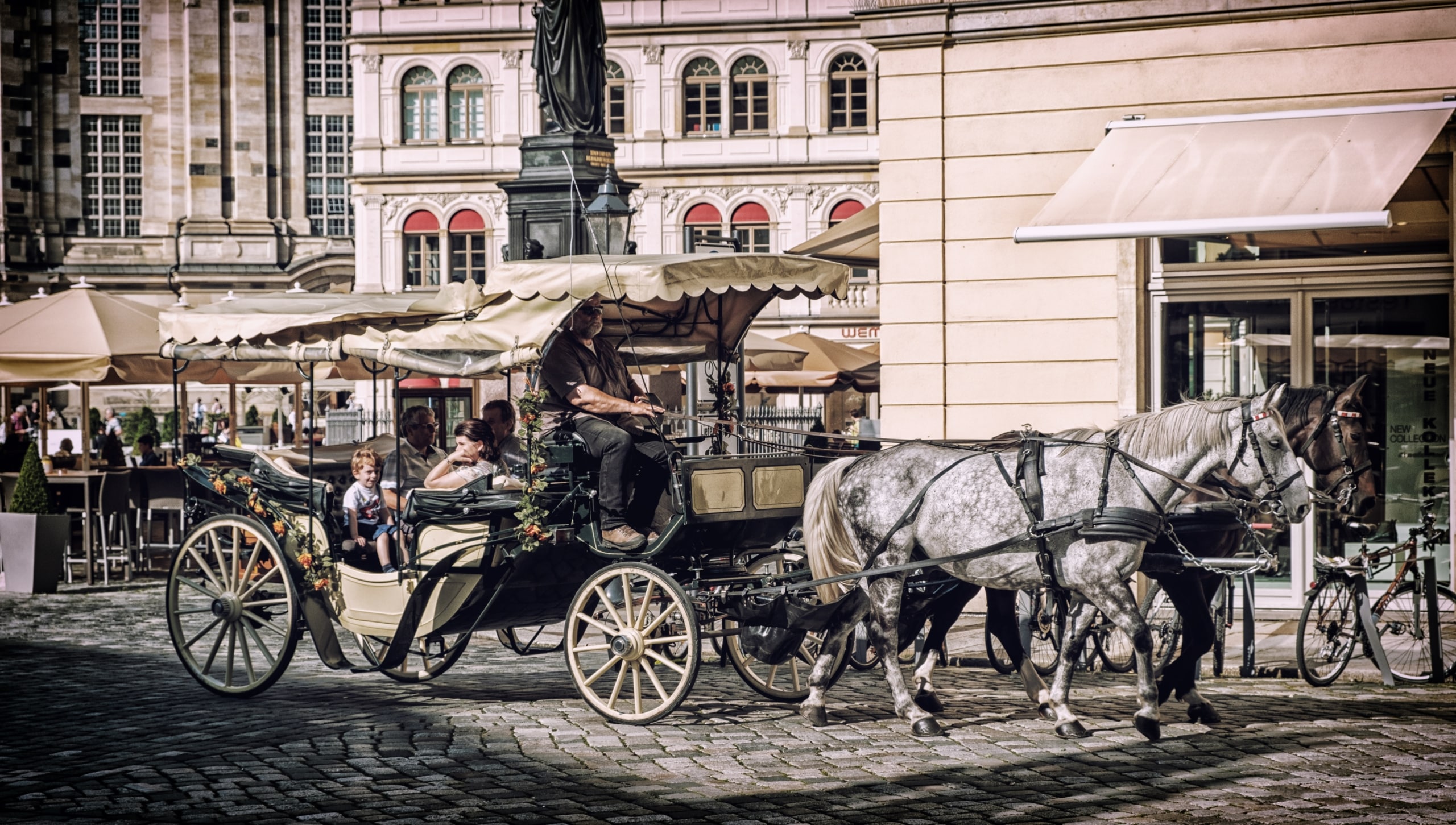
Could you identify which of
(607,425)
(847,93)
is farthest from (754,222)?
(607,425)

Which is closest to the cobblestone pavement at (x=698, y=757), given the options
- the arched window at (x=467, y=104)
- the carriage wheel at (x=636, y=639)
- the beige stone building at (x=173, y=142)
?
the carriage wheel at (x=636, y=639)

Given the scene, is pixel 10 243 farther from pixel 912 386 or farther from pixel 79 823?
pixel 79 823

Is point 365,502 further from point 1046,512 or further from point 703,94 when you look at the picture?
point 703,94

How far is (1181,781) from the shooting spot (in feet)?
22.1

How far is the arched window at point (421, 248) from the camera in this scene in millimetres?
47719

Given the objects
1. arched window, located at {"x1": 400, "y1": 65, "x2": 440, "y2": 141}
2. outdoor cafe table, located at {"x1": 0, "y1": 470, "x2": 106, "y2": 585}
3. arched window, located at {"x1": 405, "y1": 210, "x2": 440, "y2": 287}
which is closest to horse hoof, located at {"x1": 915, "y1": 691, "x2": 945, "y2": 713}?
outdoor cafe table, located at {"x1": 0, "y1": 470, "x2": 106, "y2": 585}

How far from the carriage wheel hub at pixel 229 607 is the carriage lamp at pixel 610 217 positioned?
412 cm

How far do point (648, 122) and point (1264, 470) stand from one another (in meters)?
40.9

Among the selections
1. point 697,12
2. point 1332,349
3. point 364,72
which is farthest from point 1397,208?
point 364,72

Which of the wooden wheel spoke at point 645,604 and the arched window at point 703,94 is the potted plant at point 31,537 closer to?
the wooden wheel spoke at point 645,604

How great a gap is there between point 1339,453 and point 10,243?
59.1 meters

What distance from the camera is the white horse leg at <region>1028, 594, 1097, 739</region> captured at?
7.69 m

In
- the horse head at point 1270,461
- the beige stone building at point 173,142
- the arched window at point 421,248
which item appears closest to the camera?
the horse head at point 1270,461

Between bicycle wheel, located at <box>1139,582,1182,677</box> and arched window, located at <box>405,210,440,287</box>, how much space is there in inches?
1523
